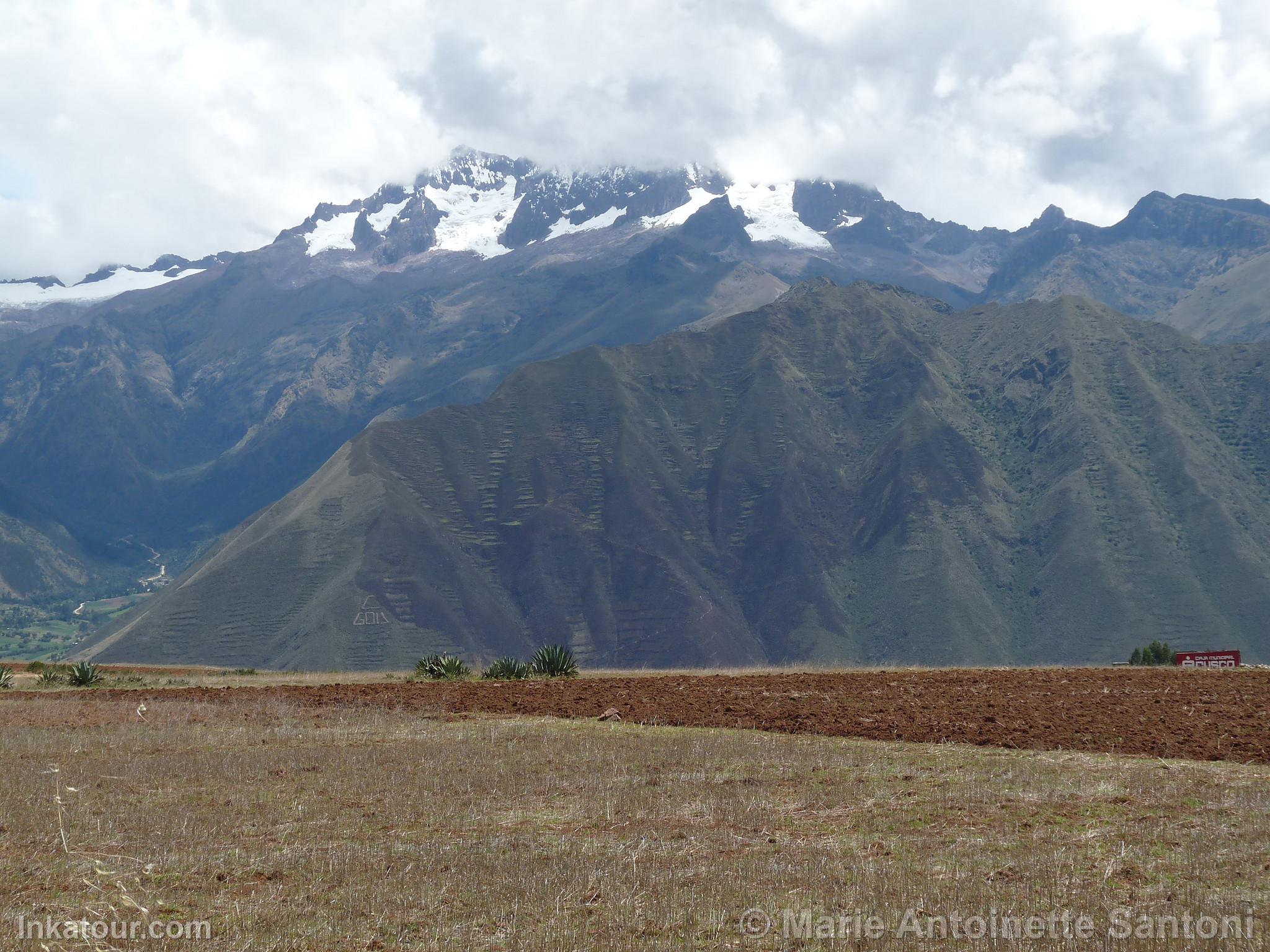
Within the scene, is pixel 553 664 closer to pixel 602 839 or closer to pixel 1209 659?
pixel 1209 659

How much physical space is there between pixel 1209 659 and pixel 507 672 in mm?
25835

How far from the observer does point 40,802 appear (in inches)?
714

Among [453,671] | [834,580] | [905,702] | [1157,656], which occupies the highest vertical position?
[834,580]

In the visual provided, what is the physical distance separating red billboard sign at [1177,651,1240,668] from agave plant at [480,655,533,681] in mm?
22067

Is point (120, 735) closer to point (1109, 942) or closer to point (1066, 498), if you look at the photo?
point (1109, 942)

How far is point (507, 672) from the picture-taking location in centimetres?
3806

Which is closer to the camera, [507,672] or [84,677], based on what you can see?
[507,672]

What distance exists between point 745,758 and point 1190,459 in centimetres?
18387

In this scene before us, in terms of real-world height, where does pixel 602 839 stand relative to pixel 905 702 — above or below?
below

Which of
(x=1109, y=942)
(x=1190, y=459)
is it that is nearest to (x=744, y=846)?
(x=1109, y=942)

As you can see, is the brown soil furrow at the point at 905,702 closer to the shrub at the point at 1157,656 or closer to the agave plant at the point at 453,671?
the agave plant at the point at 453,671

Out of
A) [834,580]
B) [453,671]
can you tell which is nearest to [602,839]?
[453,671]

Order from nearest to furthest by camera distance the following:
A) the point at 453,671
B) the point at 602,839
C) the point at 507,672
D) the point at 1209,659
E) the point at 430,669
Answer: the point at 602,839 → the point at 507,672 → the point at 453,671 → the point at 430,669 → the point at 1209,659

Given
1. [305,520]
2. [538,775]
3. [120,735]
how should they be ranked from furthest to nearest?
[305,520]
[120,735]
[538,775]
